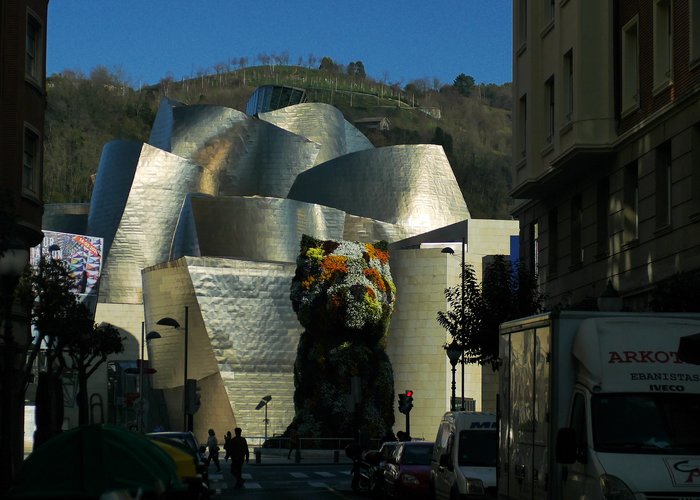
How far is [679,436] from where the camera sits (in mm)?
13266

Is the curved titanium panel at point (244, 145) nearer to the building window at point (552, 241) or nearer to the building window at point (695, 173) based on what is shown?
the building window at point (552, 241)

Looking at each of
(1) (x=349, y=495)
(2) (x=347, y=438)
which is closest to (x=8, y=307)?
(1) (x=349, y=495)

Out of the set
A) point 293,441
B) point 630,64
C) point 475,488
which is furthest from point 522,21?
point 293,441

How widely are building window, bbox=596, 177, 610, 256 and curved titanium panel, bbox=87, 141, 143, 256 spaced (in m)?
76.3

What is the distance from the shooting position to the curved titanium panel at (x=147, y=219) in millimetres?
101875

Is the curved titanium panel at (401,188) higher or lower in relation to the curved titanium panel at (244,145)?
lower

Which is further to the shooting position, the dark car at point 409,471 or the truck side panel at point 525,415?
the dark car at point 409,471

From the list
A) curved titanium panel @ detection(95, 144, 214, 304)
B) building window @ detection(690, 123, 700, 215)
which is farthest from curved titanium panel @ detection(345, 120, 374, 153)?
building window @ detection(690, 123, 700, 215)

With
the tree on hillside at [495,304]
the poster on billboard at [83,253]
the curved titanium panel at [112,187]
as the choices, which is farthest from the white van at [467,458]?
the curved titanium panel at [112,187]

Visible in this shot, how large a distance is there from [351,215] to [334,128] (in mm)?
26056

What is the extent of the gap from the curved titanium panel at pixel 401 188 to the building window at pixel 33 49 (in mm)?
66781

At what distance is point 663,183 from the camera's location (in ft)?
88.8

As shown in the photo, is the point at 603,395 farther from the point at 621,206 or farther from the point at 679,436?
the point at 621,206

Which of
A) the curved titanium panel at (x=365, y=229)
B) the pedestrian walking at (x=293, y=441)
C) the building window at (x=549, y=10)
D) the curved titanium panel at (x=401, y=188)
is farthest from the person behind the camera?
the curved titanium panel at (x=401, y=188)
